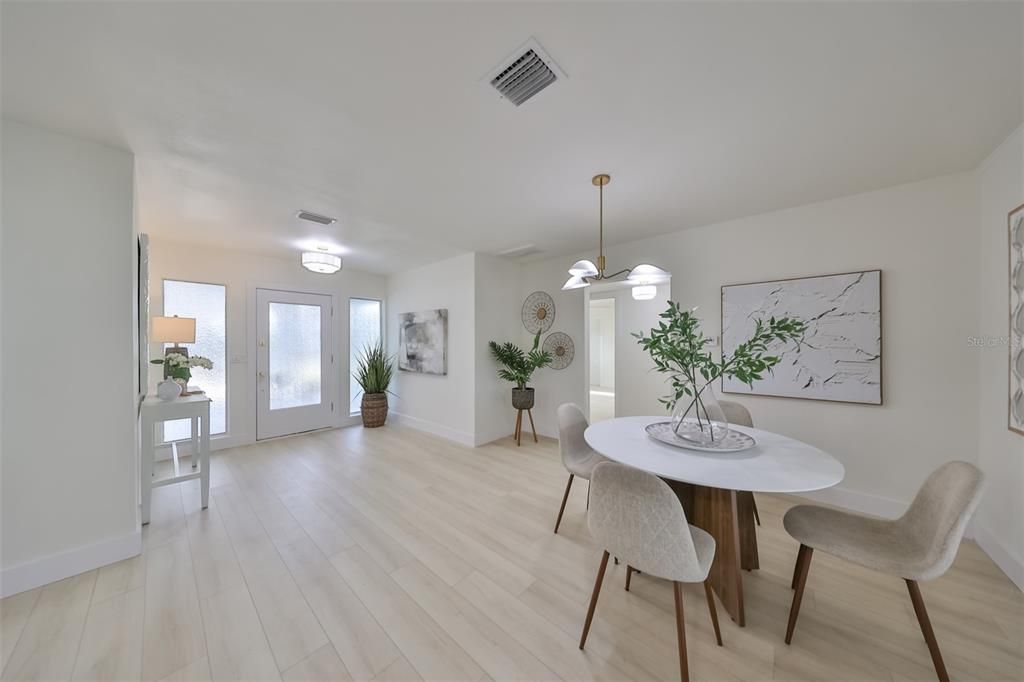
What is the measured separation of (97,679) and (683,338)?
299 cm

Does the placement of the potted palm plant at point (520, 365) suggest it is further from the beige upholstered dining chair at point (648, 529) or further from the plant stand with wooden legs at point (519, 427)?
the beige upholstered dining chair at point (648, 529)

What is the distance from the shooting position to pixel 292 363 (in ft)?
15.9

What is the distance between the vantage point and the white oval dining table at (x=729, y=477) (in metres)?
1.44

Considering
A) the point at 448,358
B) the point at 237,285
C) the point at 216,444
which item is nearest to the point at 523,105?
the point at 448,358

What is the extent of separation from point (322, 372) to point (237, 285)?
1552 mm

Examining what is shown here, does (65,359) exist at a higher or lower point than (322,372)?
higher

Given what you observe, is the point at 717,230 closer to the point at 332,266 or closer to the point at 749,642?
the point at 749,642

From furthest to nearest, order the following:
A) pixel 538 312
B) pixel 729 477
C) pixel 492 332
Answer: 1. pixel 538 312
2. pixel 492 332
3. pixel 729 477

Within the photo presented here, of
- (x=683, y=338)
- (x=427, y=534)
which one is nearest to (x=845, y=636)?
(x=683, y=338)

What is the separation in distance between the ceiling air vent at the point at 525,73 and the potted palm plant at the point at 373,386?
14.9 feet

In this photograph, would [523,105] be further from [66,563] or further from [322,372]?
[322,372]

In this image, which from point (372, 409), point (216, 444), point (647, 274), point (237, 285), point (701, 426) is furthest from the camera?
point (372, 409)

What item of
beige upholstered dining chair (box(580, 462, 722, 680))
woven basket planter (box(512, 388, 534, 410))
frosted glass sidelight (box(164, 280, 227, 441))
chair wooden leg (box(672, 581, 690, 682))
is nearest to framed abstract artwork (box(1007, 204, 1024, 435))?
beige upholstered dining chair (box(580, 462, 722, 680))

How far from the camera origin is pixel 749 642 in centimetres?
152
